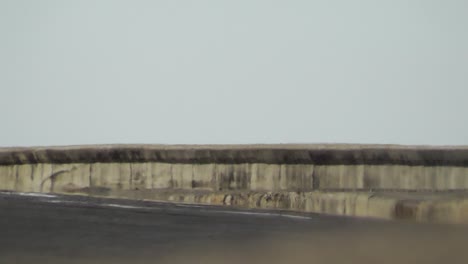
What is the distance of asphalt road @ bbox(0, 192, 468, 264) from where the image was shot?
5.84ft

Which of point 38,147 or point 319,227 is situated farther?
point 38,147

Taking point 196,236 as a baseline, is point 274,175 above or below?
above

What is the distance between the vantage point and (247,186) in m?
3.53

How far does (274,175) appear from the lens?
3465 millimetres

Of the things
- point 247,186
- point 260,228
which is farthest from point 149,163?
point 260,228

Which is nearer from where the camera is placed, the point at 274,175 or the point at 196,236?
the point at 196,236

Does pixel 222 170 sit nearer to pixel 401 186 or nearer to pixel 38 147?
pixel 401 186

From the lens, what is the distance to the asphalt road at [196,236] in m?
1.78

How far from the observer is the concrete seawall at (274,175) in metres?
2.80

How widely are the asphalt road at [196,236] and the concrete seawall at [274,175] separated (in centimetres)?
13

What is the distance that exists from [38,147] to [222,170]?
63.9 inches

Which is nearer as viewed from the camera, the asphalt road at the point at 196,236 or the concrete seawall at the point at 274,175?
the asphalt road at the point at 196,236

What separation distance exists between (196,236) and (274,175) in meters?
1.30

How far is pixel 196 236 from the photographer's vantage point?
2.25 metres
